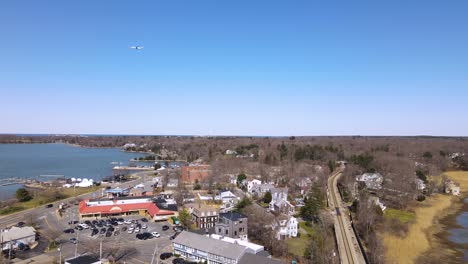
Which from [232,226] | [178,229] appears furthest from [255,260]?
[178,229]

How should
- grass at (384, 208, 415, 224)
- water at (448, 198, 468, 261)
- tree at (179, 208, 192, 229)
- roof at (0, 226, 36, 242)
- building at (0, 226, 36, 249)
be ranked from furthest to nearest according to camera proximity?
grass at (384, 208, 415, 224), tree at (179, 208, 192, 229), water at (448, 198, 468, 261), roof at (0, 226, 36, 242), building at (0, 226, 36, 249)

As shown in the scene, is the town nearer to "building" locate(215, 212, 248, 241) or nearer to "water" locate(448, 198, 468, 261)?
"building" locate(215, 212, 248, 241)

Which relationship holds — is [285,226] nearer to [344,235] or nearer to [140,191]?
[344,235]

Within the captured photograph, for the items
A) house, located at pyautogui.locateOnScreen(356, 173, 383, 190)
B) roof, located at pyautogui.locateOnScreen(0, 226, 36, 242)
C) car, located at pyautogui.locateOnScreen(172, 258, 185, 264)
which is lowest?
car, located at pyautogui.locateOnScreen(172, 258, 185, 264)

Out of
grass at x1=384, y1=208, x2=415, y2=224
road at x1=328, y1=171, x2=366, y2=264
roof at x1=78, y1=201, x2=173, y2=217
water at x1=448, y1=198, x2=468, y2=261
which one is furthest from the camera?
grass at x1=384, y1=208, x2=415, y2=224

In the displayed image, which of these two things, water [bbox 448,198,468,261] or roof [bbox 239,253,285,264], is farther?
water [bbox 448,198,468,261]

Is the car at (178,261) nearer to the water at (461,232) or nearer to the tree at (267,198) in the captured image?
the tree at (267,198)

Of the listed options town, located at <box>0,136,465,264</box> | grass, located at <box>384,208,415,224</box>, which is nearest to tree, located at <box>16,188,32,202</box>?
town, located at <box>0,136,465,264</box>
